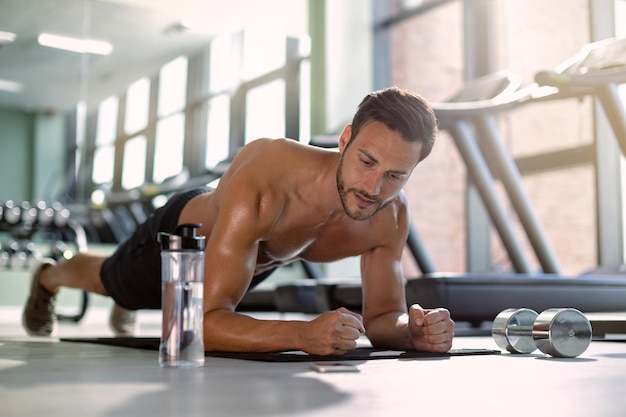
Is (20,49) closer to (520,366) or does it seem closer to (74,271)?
(74,271)

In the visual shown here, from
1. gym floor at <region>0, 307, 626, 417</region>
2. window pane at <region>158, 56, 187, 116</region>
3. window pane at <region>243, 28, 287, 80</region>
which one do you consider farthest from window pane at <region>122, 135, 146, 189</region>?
gym floor at <region>0, 307, 626, 417</region>

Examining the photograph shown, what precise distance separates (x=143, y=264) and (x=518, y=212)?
2.08 m

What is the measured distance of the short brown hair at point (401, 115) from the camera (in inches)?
74.8

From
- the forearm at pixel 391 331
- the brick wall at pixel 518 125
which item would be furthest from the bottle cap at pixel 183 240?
the brick wall at pixel 518 125

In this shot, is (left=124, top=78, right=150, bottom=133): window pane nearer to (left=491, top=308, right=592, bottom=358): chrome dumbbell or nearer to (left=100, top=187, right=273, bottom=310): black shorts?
(left=100, top=187, right=273, bottom=310): black shorts

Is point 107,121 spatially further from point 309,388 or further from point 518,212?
point 309,388

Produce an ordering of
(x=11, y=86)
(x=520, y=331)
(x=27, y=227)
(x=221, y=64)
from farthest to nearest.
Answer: (x=221, y=64) → (x=11, y=86) → (x=27, y=227) → (x=520, y=331)

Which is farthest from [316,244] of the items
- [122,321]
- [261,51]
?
[261,51]

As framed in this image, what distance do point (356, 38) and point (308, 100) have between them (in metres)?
0.75

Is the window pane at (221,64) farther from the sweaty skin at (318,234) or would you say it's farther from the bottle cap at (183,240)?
the bottle cap at (183,240)

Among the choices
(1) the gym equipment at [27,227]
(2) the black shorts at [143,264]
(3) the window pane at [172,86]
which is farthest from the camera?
(3) the window pane at [172,86]

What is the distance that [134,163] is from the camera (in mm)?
6309

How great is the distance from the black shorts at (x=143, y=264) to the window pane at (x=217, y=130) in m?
3.88

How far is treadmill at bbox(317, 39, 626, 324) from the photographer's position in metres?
3.24
